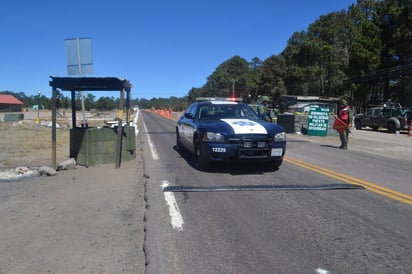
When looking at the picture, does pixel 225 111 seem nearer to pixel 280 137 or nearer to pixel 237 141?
pixel 280 137

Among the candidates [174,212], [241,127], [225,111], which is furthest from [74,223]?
[225,111]

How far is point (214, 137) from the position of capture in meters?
7.93

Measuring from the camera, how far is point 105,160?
9.94 meters

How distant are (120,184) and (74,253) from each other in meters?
3.50

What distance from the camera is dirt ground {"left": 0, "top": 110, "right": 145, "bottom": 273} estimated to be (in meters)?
3.83

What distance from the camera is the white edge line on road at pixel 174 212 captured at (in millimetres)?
4805

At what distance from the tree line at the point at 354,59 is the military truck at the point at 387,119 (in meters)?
16.0

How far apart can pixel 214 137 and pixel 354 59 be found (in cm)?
4738

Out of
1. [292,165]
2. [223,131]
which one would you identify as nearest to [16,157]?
[223,131]

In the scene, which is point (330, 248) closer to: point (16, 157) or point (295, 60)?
point (16, 157)

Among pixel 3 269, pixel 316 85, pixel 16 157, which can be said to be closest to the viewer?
pixel 3 269

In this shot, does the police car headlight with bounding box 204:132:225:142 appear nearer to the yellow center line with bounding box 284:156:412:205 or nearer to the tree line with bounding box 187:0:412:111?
the yellow center line with bounding box 284:156:412:205

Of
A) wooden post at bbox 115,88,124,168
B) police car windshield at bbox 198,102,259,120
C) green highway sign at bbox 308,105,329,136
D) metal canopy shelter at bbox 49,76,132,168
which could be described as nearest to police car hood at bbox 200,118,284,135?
police car windshield at bbox 198,102,259,120

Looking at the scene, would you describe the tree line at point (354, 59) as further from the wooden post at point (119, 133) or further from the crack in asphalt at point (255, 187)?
the crack in asphalt at point (255, 187)
